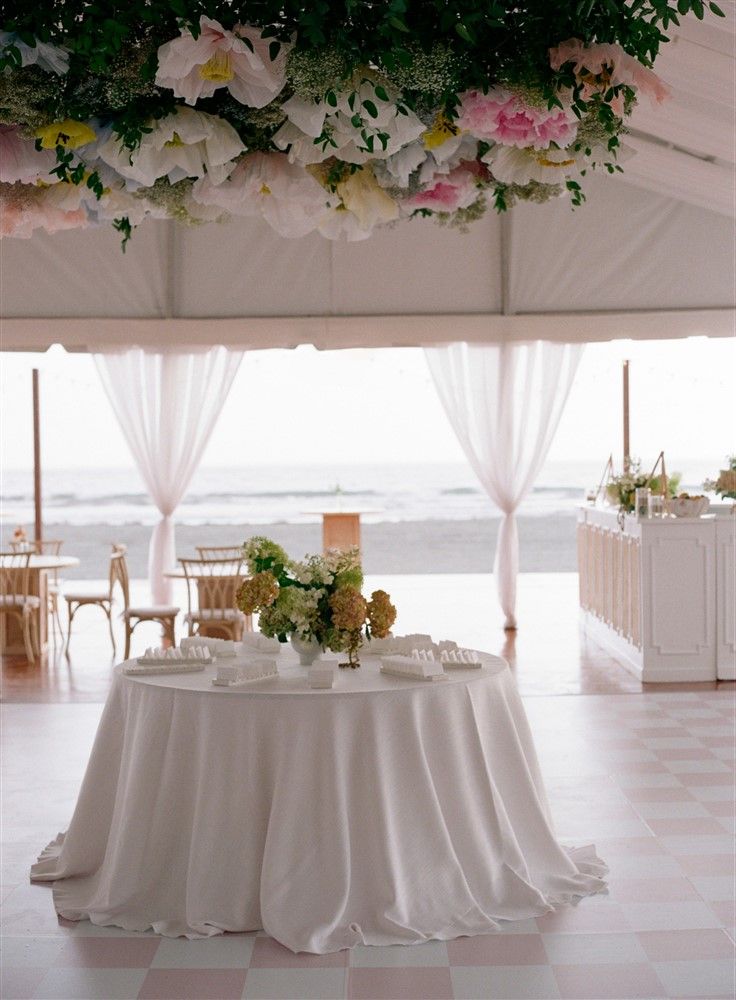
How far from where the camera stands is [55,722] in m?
7.28

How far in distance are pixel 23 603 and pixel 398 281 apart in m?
4.24

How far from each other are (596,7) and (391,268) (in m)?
8.47

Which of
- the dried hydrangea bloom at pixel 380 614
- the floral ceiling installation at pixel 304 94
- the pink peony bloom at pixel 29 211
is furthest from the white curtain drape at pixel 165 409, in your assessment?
the floral ceiling installation at pixel 304 94

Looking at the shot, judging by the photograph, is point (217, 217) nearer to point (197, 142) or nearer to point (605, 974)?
point (197, 142)

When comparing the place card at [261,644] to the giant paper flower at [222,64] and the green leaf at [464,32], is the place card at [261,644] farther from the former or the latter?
the green leaf at [464,32]

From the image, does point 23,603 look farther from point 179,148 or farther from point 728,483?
point 179,148

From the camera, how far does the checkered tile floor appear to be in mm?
3523

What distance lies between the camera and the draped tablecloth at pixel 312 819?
12.5 feet

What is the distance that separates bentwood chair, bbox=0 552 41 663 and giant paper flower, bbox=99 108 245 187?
7.23 m

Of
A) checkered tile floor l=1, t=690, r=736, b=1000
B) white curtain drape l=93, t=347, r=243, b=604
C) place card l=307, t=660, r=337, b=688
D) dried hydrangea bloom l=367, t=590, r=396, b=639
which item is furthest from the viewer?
white curtain drape l=93, t=347, r=243, b=604

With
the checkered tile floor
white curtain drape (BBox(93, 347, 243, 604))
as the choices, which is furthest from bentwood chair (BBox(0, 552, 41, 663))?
the checkered tile floor

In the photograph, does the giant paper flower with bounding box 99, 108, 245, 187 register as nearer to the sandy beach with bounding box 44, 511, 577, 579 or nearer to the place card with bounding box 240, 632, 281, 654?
the place card with bounding box 240, 632, 281, 654

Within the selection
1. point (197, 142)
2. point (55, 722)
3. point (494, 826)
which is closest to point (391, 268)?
point (55, 722)

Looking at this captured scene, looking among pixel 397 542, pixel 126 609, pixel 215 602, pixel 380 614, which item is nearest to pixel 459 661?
pixel 380 614
